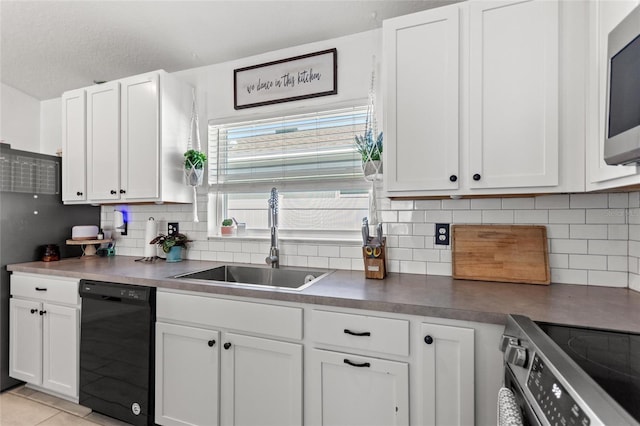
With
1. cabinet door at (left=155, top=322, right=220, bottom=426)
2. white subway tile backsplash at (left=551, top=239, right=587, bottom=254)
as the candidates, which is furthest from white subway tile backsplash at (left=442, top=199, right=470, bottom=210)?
cabinet door at (left=155, top=322, right=220, bottom=426)

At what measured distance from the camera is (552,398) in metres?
0.75

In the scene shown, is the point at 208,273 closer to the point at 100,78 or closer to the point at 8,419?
the point at 8,419

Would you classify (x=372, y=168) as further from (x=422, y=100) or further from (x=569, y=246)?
(x=569, y=246)

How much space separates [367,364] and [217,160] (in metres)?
1.86

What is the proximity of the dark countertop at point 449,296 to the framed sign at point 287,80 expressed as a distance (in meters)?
1.24

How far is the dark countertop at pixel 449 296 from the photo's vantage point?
1167mm

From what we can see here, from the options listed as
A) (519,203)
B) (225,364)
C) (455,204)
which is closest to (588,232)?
(519,203)

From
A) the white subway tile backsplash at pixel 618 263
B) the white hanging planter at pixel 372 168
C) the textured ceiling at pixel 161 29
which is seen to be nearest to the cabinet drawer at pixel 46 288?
the textured ceiling at pixel 161 29

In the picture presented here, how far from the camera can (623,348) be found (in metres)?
0.92

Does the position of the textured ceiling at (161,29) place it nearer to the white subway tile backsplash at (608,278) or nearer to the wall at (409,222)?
the wall at (409,222)

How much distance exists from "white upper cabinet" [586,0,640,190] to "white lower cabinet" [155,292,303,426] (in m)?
1.37

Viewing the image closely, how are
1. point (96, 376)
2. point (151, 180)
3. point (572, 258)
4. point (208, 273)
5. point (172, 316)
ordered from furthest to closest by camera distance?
point (151, 180)
point (208, 273)
point (96, 376)
point (172, 316)
point (572, 258)

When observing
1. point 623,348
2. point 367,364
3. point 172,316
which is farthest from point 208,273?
point 623,348

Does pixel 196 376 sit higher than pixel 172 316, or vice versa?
pixel 172 316
